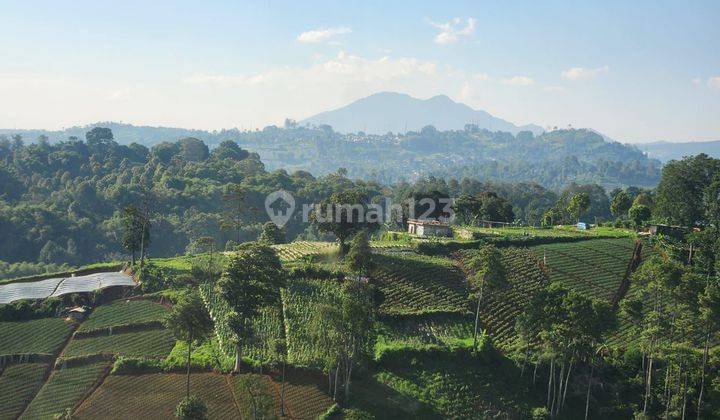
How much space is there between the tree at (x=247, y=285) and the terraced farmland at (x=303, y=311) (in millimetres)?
2299

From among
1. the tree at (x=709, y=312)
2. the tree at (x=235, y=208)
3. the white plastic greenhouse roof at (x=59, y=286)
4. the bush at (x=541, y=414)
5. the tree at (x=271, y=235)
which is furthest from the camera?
the tree at (x=235, y=208)

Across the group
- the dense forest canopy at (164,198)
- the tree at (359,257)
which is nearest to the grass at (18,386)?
the tree at (359,257)

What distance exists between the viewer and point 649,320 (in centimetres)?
2894

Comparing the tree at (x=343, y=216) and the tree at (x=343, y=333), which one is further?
the tree at (x=343, y=216)

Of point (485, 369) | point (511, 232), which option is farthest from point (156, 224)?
point (485, 369)

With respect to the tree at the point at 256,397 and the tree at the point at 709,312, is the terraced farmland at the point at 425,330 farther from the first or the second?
the tree at the point at 709,312

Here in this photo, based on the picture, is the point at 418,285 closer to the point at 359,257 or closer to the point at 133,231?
the point at 359,257

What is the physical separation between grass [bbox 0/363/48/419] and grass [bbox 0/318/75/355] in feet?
4.38

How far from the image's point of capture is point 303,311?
32.6 meters

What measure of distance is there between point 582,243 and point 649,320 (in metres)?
17.8

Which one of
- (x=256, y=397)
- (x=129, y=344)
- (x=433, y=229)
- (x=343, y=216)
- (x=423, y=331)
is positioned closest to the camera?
(x=256, y=397)

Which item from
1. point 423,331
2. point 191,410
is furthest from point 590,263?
point 191,410

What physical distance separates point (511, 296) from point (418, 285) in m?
5.96

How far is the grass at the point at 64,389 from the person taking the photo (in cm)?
2615
